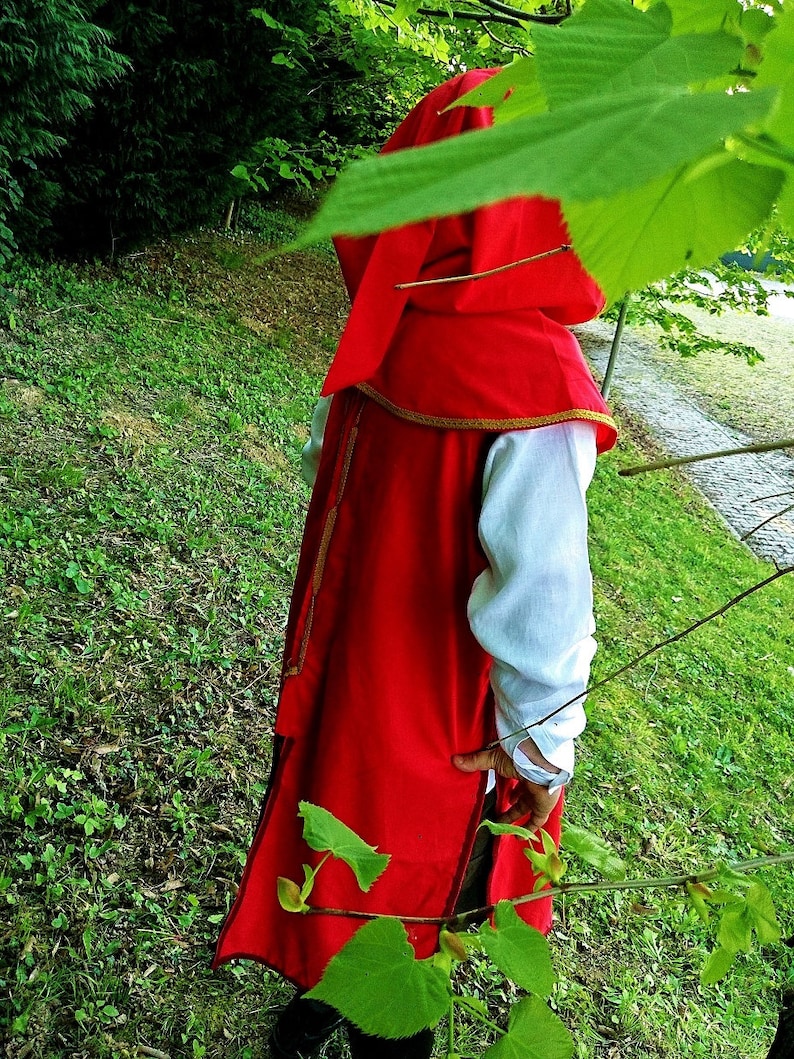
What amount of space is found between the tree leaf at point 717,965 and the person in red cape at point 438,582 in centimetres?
38

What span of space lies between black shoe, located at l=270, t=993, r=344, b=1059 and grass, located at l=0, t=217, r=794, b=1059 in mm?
130

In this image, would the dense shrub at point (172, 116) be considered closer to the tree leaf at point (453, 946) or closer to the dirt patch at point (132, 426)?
the dirt patch at point (132, 426)

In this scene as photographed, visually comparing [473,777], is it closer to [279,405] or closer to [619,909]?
[619,909]

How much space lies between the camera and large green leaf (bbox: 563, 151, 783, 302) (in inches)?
11.2

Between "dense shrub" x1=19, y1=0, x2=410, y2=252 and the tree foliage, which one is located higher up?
the tree foliage

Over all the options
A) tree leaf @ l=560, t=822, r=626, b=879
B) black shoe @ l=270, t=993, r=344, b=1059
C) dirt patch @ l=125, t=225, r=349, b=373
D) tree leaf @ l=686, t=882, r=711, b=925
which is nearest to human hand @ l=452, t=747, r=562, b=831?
tree leaf @ l=560, t=822, r=626, b=879

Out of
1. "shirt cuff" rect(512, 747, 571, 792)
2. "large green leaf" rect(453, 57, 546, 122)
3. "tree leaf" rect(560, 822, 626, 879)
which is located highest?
"large green leaf" rect(453, 57, 546, 122)

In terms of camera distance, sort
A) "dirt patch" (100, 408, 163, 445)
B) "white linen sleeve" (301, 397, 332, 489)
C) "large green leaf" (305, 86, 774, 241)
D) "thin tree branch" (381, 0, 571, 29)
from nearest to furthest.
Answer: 1. "large green leaf" (305, 86, 774, 241)
2. "thin tree branch" (381, 0, 571, 29)
3. "white linen sleeve" (301, 397, 332, 489)
4. "dirt patch" (100, 408, 163, 445)

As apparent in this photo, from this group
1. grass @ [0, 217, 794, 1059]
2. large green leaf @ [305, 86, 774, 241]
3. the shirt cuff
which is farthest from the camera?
grass @ [0, 217, 794, 1059]

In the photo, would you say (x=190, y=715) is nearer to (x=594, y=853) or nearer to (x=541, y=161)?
(x=594, y=853)

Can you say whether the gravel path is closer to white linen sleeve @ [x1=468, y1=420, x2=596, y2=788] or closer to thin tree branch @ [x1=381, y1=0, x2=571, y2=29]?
thin tree branch @ [x1=381, y1=0, x2=571, y2=29]

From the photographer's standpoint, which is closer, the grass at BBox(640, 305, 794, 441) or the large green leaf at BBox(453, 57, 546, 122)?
the large green leaf at BBox(453, 57, 546, 122)

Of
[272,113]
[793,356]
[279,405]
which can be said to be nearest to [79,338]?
[279,405]

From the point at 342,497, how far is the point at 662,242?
1.26m
